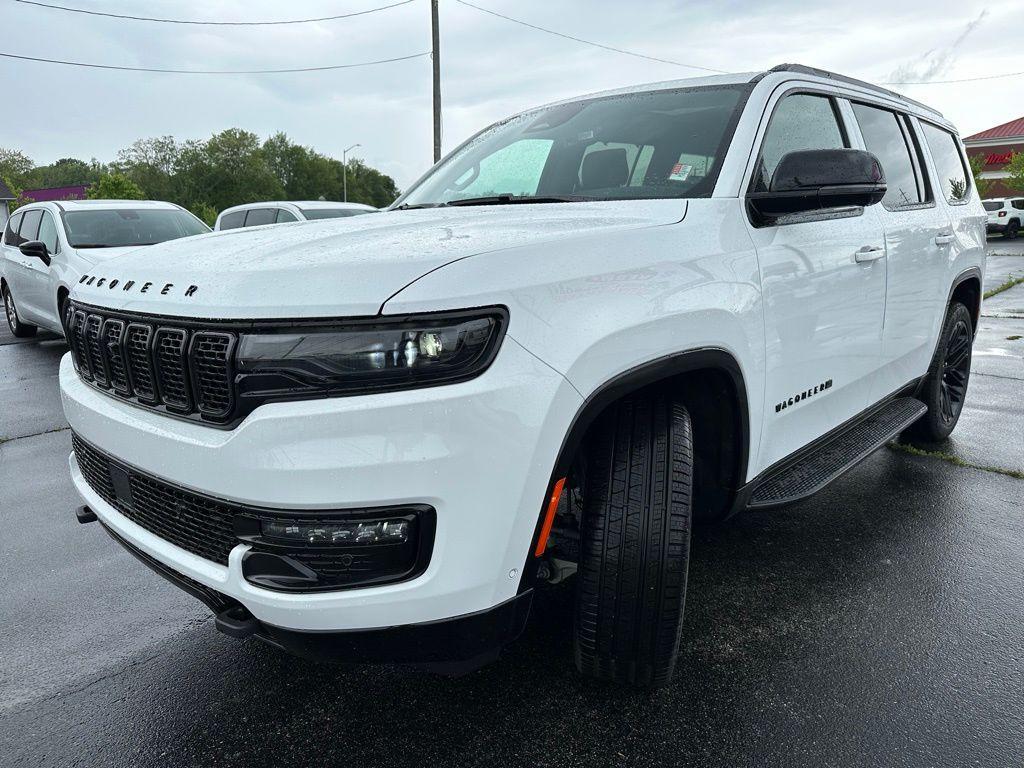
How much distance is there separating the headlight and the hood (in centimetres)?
5

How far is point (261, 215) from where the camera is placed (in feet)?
36.9

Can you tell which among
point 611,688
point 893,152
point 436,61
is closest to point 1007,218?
point 436,61

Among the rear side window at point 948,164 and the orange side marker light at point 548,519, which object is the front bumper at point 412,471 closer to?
the orange side marker light at point 548,519

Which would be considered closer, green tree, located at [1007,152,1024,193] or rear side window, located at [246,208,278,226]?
rear side window, located at [246,208,278,226]

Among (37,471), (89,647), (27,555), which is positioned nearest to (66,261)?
(37,471)

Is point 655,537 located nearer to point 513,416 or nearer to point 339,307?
point 513,416

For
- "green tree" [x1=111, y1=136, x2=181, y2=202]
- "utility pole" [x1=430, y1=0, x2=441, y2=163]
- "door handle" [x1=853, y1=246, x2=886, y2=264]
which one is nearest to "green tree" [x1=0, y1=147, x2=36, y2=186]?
"green tree" [x1=111, y1=136, x2=181, y2=202]

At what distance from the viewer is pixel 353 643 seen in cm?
171

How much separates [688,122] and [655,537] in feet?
5.22

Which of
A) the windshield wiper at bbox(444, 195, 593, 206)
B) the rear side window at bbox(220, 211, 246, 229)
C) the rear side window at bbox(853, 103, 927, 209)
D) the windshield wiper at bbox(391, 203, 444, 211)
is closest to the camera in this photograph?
the windshield wiper at bbox(444, 195, 593, 206)

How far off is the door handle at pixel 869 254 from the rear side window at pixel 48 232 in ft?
27.3

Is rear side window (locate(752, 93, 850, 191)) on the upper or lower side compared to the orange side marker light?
upper

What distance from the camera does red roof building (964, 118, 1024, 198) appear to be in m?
48.7

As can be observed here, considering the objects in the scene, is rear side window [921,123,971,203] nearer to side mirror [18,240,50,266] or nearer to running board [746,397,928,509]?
running board [746,397,928,509]
